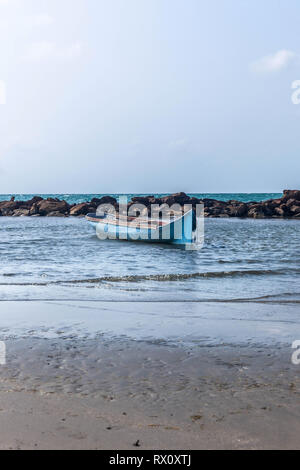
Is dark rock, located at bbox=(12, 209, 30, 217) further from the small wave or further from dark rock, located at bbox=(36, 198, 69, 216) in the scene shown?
the small wave

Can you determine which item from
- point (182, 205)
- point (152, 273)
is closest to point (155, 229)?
point (152, 273)

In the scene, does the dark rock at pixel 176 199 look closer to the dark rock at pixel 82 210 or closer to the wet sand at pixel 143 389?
the dark rock at pixel 82 210

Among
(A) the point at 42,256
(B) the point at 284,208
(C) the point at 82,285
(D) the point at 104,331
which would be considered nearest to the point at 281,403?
(D) the point at 104,331

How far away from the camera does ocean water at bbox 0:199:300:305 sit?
1026cm

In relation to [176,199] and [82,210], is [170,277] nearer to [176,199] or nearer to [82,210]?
[82,210]

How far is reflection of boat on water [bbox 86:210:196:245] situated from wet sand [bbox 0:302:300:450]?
1522 centimetres

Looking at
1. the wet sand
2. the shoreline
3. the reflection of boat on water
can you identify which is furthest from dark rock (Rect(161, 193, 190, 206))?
the wet sand

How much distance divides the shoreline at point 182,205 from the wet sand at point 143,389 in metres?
40.7

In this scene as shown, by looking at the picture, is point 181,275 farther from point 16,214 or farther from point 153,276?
point 16,214

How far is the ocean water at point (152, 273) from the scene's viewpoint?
10258mm

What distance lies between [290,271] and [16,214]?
169 feet

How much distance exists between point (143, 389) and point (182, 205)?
52.6 meters

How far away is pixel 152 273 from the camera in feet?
45.6

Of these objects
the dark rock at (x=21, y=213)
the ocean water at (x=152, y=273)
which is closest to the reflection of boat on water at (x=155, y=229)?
the ocean water at (x=152, y=273)
